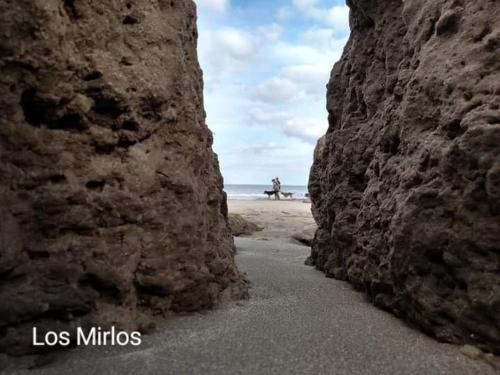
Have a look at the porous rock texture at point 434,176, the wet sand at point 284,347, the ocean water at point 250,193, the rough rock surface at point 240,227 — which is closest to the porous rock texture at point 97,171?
the wet sand at point 284,347

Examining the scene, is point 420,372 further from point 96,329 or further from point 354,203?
point 354,203

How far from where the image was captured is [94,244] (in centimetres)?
300

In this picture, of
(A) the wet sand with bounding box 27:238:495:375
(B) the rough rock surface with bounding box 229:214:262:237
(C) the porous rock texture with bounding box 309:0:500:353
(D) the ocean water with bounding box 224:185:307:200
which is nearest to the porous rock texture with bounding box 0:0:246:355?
(A) the wet sand with bounding box 27:238:495:375

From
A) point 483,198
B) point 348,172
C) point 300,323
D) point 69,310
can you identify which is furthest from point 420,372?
point 348,172

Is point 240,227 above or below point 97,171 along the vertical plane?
below

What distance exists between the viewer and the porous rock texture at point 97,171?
108 inches

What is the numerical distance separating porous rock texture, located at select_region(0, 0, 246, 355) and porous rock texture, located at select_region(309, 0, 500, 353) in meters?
1.77

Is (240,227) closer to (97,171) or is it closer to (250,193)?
(97,171)

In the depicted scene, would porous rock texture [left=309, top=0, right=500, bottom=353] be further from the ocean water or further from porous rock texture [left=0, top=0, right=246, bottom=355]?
the ocean water

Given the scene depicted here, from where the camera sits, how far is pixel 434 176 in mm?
3244

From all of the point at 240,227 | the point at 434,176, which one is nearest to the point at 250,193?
the point at 240,227

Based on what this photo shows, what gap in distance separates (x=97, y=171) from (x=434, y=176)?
265 centimetres

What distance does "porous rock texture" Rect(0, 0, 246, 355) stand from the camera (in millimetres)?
2756

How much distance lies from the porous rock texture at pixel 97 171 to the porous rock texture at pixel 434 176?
177 centimetres
